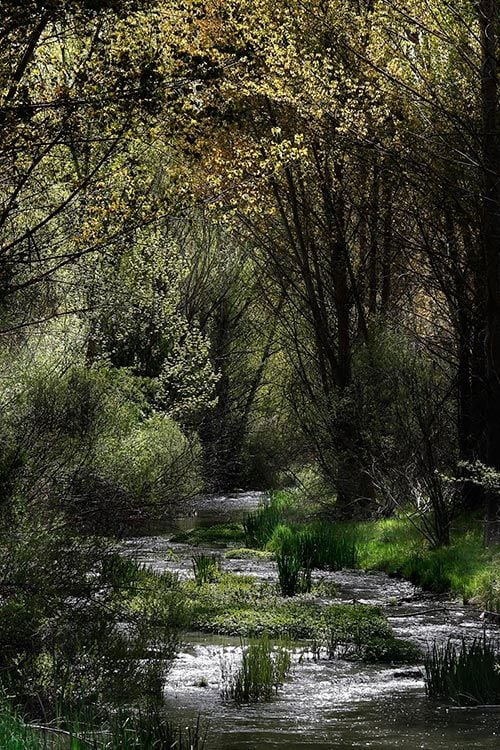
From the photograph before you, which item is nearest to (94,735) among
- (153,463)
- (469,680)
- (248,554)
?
(469,680)

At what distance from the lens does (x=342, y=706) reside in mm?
8578

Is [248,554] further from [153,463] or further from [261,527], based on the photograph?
[153,463]

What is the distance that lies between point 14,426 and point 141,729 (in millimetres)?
8835

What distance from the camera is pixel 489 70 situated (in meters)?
14.0

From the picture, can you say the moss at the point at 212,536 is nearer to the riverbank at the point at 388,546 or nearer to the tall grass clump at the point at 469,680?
the riverbank at the point at 388,546

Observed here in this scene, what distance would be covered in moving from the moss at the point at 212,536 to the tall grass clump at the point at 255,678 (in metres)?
10.3

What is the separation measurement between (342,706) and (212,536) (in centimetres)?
1195

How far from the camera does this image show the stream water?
7.56 metres

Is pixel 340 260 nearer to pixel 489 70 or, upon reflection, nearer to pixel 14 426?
pixel 489 70

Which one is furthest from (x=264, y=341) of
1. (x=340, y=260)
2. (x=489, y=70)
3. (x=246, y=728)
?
(x=246, y=728)

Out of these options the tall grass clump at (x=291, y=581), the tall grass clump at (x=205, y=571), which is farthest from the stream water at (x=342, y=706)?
the tall grass clump at (x=205, y=571)

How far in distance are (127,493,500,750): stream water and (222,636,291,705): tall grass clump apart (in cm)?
10

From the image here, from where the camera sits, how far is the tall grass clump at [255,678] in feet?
28.6

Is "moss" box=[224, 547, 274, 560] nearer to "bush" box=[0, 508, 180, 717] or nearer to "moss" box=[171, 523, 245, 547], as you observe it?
"moss" box=[171, 523, 245, 547]
